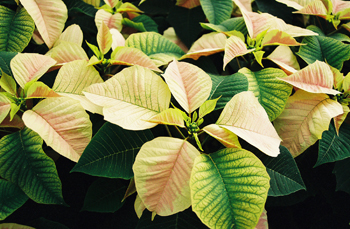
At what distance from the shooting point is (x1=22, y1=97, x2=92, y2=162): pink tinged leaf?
0.48 metres

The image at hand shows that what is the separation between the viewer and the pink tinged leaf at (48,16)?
627 millimetres

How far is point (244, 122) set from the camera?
0.50 metres

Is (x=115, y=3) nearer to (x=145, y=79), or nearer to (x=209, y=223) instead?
(x=145, y=79)

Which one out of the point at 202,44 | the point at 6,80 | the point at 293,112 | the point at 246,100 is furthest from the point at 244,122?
the point at 6,80

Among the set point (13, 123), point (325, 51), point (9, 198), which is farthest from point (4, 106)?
point (325, 51)

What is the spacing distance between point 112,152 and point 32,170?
0.16m

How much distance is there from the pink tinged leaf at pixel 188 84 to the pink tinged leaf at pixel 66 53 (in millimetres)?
247

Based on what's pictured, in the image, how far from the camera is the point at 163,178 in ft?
1.49

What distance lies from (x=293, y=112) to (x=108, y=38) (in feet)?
1.56

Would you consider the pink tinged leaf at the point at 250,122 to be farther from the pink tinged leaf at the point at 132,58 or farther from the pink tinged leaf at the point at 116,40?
Result: the pink tinged leaf at the point at 116,40

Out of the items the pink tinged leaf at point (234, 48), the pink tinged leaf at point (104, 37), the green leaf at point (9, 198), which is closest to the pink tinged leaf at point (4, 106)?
the green leaf at point (9, 198)

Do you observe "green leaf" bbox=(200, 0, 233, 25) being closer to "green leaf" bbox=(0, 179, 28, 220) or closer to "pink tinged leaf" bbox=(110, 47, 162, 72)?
"pink tinged leaf" bbox=(110, 47, 162, 72)

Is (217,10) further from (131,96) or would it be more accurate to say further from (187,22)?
(131,96)

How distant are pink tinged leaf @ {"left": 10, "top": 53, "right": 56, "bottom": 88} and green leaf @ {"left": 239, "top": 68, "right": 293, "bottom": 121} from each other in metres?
0.46
